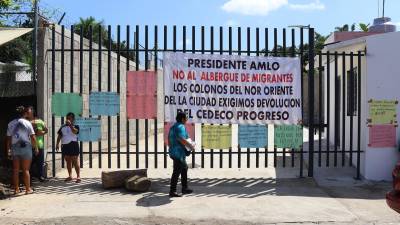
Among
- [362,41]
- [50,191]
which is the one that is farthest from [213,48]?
[50,191]

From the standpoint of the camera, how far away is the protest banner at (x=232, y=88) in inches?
384

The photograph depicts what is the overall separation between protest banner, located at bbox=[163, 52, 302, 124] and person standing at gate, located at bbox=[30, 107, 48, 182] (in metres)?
2.31

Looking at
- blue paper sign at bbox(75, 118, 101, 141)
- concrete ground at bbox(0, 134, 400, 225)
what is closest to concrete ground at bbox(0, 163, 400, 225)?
concrete ground at bbox(0, 134, 400, 225)

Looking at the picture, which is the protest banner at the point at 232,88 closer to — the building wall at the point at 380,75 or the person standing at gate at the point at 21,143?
the building wall at the point at 380,75

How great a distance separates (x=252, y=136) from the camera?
998 centimetres

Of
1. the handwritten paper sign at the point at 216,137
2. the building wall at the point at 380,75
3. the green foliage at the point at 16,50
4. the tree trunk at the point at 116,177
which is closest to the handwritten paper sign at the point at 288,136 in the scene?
the handwritten paper sign at the point at 216,137

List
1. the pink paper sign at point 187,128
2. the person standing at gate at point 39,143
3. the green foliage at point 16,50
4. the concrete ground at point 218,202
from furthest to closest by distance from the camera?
1. the green foliage at point 16,50
2. the pink paper sign at point 187,128
3. the person standing at gate at point 39,143
4. the concrete ground at point 218,202

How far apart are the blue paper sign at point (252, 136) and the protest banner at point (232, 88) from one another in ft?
0.40

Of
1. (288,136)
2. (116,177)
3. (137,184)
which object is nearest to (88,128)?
(116,177)

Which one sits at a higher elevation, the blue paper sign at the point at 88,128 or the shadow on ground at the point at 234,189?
the blue paper sign at the point at 88,128

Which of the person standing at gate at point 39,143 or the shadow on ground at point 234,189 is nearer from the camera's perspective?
the shadow on ground at point 234,189

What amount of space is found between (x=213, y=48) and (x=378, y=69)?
10.7 feet

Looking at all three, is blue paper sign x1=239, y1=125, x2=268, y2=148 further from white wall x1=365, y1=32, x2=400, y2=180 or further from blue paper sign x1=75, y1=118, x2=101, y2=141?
blue paper sign x1=75, y1=118, x2=101, y2=141

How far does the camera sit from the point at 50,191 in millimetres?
8992
